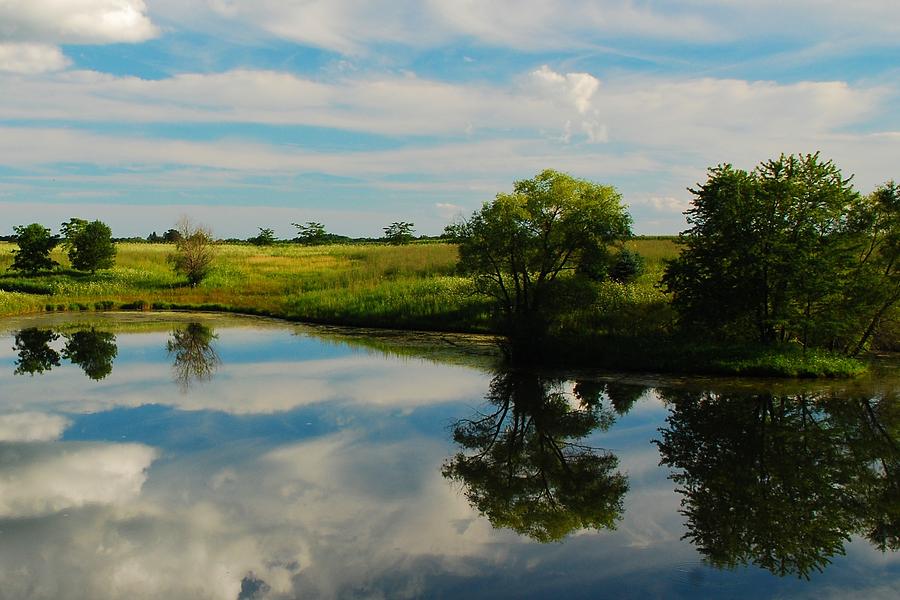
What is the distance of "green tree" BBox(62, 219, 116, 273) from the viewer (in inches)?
1921

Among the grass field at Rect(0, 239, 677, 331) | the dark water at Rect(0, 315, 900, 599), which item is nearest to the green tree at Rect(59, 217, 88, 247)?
the grass field at Rect(0, 239, 677, 331)

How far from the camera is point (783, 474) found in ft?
42.1

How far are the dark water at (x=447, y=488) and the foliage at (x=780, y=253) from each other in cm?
282

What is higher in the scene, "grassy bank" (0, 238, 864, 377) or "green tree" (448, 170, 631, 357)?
"green tree" (448, 170, 631, 357)

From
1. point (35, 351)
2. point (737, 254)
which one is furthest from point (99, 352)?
point (737, 254)

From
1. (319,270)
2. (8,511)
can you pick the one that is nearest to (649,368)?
(8,511)

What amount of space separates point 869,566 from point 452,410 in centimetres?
1042

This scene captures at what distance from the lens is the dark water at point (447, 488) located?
9.02 meters

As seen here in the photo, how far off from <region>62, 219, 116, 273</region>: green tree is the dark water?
29840mm

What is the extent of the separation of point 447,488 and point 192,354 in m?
17.5

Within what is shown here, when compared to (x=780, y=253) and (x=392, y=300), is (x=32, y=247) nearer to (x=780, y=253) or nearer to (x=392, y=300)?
(x=392, y=300)

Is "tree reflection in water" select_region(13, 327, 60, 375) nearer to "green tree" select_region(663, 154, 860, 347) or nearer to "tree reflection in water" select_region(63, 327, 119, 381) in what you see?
"tree reflection in water" select_region(63, 327, 119, 381)

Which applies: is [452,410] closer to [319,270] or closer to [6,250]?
[319,270]

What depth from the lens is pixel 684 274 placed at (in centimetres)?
2336
